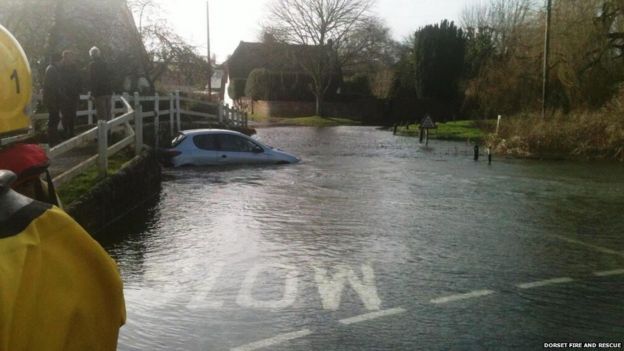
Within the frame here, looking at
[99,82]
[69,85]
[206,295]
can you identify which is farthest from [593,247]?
[99,82]

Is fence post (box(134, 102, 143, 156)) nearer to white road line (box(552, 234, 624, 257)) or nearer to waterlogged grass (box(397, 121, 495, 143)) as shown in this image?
white road line (box(552, 234, 624, 257))

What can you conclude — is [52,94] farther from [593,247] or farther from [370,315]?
[370,315]

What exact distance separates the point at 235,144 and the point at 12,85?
1812 centimetres

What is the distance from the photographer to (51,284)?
5.28 ft

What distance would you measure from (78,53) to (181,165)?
40.4 ft

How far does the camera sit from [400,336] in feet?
19.2

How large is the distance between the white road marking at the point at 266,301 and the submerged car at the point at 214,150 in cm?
1124

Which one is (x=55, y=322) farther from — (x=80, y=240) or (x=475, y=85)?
(x=475, y=85)

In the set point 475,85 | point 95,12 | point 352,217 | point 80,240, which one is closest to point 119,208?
point 352,217

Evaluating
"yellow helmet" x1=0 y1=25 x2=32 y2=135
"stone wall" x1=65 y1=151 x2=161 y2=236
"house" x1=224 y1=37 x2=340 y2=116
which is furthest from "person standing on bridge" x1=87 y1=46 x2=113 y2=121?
"house" x1=224 y1=37 x2=340 y2=116

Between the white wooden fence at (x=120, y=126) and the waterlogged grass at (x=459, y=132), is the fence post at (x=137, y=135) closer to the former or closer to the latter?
the white wooden fence at (x=120, y=126)

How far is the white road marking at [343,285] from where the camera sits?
686 centimetres

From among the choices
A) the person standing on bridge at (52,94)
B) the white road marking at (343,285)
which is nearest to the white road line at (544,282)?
the white road marking at (343,285)

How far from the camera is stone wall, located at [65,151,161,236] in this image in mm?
9625
